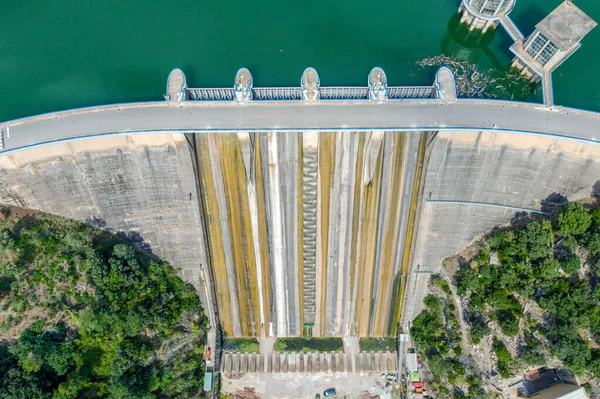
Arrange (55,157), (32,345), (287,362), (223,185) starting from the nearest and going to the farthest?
1. (32,345)
2. (55,157)
3. (223,185)
4. (287,362)

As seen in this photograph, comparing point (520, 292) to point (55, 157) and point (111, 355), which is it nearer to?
point (111, 355)

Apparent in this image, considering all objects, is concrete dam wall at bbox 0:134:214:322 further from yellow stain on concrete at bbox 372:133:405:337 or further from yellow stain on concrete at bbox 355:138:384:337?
yellow stain on concrete at bbox 372:133:405:337

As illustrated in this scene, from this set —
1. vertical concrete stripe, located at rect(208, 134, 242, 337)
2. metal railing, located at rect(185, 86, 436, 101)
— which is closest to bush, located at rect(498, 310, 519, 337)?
metal railing, located at rect(185, 86, 436, 101)

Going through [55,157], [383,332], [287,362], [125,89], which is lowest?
[287,362]

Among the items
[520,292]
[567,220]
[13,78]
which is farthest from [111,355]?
[567,220]

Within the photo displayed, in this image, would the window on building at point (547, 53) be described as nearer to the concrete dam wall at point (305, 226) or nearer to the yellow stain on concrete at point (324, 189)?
the concrete dam wall at point (305, 226)

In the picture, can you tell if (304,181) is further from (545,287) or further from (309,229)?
(545,287)
